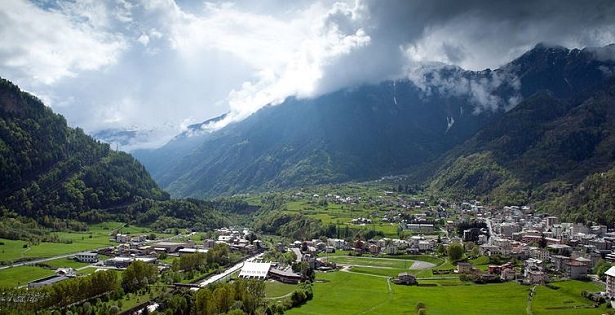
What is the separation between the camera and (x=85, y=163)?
574ft

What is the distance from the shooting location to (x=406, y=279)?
9600 centimetres

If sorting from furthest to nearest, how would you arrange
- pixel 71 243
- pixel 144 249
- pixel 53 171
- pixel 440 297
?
pixel 53 171 → pixel 71 243 → pixel 144 249 → pixel 440 297

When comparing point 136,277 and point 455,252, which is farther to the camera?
point 455,252

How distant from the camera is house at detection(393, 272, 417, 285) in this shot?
95.5 m

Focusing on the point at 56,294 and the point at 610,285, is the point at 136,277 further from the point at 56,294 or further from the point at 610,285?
the point at 610,285

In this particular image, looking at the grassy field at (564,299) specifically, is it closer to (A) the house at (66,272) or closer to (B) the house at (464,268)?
(B) the house at (464,268)

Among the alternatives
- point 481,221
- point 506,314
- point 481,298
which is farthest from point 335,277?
point 481,221

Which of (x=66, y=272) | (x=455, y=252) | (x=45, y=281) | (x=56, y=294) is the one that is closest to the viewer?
(x=56, y=294)

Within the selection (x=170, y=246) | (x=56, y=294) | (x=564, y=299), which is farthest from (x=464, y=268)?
(x=56, y=294)

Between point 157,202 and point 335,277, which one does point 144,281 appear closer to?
point 335,277

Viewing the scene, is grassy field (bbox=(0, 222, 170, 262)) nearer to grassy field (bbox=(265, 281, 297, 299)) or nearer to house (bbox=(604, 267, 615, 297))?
grassy field (bbox=(265, 281, 297, 299))

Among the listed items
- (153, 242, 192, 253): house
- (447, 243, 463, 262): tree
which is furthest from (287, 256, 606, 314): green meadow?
(153, 242, 192, 253): house

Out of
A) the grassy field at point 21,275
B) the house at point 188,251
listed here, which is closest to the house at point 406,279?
the house at point 188,251

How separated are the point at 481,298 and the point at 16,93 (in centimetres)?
14617
